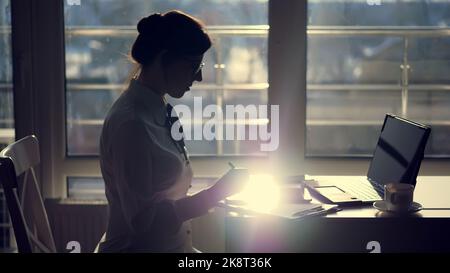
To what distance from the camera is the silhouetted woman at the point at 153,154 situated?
62.8 inches

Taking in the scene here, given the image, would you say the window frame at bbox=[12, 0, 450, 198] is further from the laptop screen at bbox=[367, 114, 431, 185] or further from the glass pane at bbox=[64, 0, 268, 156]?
the laptop screen at bbox=[367, 114, 431, 185]

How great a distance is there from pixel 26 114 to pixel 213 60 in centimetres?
106

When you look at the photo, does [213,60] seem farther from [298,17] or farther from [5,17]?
[5,17]

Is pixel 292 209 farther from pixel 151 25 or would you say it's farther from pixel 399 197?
pixel 151 25

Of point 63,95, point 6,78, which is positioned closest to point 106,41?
point 63,95

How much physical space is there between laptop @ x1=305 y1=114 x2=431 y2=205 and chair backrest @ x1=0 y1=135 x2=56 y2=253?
0.81 meters

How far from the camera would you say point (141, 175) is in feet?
5.21

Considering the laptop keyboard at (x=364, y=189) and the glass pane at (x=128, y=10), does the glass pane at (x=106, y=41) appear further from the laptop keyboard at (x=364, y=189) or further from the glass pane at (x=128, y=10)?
the laptop keyboard at (x=364, y=189)

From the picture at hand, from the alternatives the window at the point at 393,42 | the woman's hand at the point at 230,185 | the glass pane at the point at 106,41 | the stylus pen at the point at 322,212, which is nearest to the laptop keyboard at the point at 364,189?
the stylus pen at the point at 322,212

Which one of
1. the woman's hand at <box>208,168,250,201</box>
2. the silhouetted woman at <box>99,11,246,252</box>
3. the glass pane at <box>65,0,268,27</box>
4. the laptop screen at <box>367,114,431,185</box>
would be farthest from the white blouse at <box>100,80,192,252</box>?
the glass pane at <box>65,0,268,27</box>

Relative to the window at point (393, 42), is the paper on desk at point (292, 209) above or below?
below

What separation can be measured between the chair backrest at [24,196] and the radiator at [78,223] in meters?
0.58

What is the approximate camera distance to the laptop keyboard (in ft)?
6.18

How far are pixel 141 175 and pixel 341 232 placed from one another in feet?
1.78
